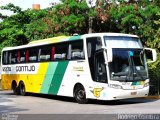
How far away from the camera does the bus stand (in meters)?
18.9

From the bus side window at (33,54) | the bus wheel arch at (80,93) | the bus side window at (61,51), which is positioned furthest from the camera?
the bus side window at (33,54)

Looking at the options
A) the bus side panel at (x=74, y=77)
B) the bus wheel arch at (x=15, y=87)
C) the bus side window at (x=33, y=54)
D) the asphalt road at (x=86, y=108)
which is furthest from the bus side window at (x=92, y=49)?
the bus wheel arch at (x=15, y=87)

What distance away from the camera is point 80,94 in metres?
Answer: 20.5

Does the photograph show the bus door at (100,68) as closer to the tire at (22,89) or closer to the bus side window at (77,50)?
the bus side window at (77,50)

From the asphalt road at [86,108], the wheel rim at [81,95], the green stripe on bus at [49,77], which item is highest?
the green stripe on bus at [49,77]

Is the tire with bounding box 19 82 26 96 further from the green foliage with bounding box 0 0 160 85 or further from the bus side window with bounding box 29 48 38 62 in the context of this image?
the green foliage with bounding box 0 0 160 85

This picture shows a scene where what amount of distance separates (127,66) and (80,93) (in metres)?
2.70

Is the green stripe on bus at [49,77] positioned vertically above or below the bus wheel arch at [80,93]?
above

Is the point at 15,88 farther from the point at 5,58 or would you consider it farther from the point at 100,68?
the point at 100,68

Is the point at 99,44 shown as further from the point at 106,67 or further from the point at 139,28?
the point at 139,28

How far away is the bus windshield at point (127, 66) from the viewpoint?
1889 cm

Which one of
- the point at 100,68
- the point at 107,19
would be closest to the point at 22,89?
the point at 107,19

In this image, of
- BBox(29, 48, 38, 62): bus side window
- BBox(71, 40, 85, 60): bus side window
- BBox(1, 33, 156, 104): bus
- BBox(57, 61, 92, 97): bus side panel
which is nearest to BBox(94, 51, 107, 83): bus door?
BBox(1, 33, 156, 104): bus

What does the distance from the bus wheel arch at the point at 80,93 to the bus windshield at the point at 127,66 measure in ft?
6.76
